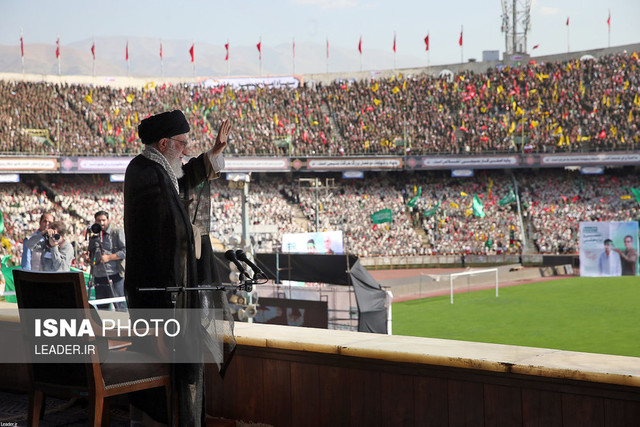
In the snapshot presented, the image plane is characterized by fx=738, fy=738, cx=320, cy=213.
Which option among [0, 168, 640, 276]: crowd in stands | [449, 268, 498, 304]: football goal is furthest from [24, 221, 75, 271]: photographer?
[0, 168, 640, 276]: crowd in stands

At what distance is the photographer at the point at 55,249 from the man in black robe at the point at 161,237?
532 centimetres

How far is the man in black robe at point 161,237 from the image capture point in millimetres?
3504

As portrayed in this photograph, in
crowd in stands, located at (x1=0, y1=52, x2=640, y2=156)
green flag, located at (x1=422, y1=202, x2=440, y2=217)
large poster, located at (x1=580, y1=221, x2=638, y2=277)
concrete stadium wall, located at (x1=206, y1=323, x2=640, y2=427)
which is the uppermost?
crowd in stands, located at (x1=0, y1=52, x2=640, y2=156)

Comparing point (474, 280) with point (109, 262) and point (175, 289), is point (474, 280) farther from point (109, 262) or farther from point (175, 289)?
point (175, 289)

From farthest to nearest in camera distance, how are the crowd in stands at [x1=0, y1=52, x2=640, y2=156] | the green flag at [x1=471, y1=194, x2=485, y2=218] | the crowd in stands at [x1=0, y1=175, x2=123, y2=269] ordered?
the crowd in stands at [x1=0, y1=52, x2=640, y2=156], the green flag at [x1=471, y1=194, x2=485, y2=218], the crowd in stands at [x1=0, y1=175, x2=123, y2=269]

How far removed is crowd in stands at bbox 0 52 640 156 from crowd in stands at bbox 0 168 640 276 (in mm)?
1941

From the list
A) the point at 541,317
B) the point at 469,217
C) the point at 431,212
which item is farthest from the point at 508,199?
the point at 541,317

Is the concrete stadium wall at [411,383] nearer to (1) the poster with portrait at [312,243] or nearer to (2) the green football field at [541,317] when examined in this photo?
(2) the green football field at [541,317]

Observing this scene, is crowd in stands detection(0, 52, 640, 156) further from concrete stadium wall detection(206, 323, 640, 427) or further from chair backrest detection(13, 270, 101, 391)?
chair backrest detection(13, 270, 101, 391)

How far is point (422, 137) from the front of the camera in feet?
138

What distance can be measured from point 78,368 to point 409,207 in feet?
124

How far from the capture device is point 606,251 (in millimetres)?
27984

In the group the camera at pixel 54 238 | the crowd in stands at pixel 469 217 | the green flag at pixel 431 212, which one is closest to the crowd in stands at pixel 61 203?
the green flag at pixel 431 212

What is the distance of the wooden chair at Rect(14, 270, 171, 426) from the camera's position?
347 centimetres
